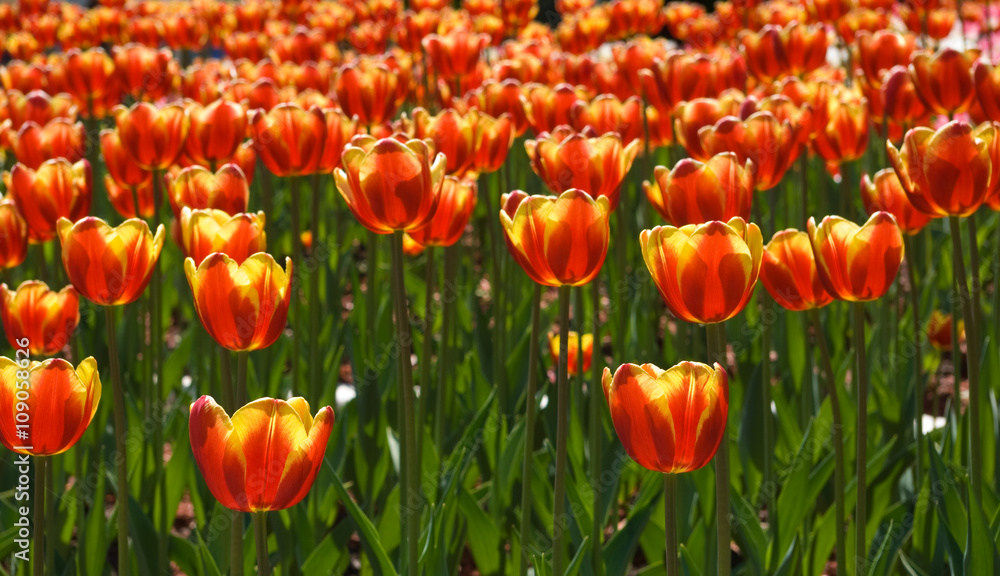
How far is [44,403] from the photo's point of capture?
50.6 inches

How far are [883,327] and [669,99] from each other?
0.89 metres

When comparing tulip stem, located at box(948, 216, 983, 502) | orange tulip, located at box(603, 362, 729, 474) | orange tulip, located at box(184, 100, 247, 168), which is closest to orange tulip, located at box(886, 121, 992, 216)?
tulip stem, located at box(948, 216, 983, 502)

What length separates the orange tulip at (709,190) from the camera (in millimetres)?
1612

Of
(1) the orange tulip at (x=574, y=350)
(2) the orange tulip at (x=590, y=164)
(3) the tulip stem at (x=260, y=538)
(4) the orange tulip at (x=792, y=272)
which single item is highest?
(2) the orange tulip at (x=590, y=164)

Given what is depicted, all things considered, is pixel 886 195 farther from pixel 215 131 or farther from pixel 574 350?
pixel 215 131

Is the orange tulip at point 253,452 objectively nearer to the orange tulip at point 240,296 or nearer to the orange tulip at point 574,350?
the orange tulip at point 240,296

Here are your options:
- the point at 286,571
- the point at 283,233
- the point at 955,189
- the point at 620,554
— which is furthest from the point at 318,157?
the point at 283,233

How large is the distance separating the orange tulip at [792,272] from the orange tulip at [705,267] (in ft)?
0.79

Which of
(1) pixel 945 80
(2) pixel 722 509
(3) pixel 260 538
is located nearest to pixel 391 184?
(3) pixel 260 538

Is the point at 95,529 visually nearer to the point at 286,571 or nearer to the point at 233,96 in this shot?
the point at 286,571

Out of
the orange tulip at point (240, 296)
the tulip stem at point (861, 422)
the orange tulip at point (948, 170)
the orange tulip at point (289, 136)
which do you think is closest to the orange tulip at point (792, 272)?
the tulip stem at point (861, 422)

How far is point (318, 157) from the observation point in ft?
7.16

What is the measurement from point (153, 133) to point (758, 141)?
4.22 feet

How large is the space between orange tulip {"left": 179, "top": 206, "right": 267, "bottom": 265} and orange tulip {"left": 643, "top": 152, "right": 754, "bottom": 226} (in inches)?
26.3
